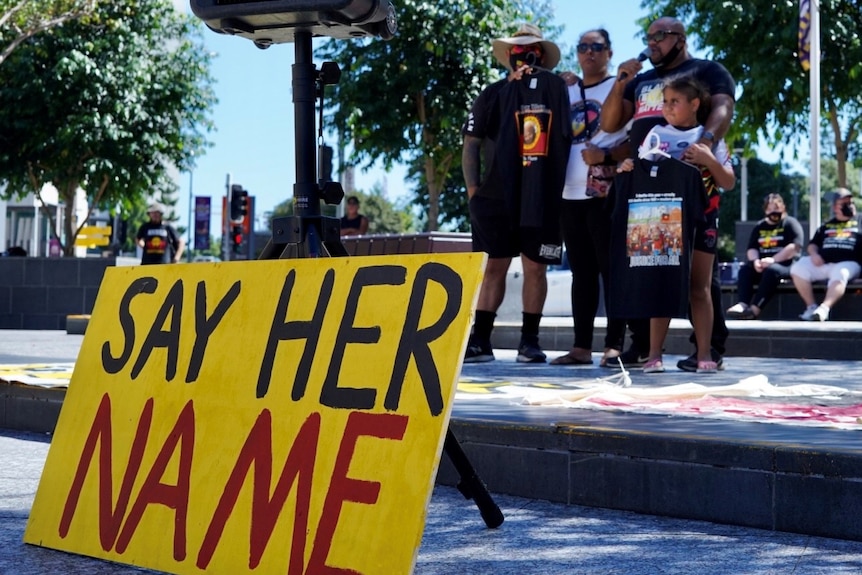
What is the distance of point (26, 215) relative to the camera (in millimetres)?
54406

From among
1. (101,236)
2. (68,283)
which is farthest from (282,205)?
(68,283)

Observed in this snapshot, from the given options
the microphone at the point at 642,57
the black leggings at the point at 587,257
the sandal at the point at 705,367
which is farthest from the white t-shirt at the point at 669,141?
the sandal at the point at 705,367

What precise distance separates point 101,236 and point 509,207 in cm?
3524

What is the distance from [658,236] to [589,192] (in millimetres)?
878

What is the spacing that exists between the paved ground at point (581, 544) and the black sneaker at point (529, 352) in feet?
10.4

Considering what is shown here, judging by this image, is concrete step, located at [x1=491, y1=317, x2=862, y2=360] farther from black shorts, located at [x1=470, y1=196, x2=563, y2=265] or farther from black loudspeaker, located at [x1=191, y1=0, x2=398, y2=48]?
black loudspeaker, located at [x1=191, y1=0, x2=398, y2=48]

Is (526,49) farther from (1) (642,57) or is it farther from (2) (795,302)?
(2) (795,302)

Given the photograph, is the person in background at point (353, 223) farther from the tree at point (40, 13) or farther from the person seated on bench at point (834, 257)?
the tree at point (40, 13)

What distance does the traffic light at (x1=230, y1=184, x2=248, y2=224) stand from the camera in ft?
86.3

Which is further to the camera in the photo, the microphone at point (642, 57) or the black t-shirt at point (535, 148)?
the black t-shirt at point (535, 148)

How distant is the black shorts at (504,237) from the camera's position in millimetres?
7188

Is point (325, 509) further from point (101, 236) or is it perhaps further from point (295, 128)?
point (101, 236)

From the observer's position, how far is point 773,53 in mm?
20141

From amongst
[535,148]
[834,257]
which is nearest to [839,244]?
[834,257]
